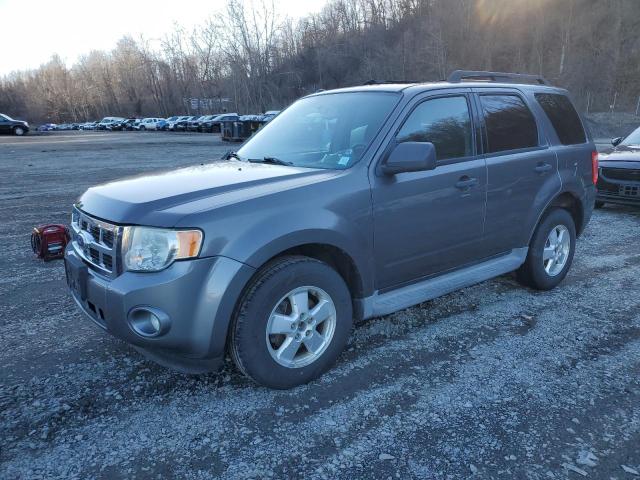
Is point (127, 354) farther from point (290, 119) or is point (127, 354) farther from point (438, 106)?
point (438, 106)

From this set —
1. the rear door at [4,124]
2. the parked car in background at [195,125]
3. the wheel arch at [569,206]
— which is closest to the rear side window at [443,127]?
the wheel arch at [569,206]

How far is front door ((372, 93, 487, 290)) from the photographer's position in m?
3.21

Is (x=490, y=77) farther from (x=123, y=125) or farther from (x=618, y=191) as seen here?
(x=123, y=125)

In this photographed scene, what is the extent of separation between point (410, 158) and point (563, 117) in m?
2.49

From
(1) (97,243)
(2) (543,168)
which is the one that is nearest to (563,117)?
(2) (543,168)

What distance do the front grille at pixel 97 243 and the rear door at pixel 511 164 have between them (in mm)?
2790

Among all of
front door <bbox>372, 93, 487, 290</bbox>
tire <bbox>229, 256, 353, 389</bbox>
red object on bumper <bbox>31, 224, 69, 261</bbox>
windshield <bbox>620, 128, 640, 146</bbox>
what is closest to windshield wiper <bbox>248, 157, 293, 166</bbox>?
front door <bbox>372, 93, 487, 290</bbox>

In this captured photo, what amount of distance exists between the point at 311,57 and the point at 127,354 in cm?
7541

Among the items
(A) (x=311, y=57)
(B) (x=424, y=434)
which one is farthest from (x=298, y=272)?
(A) (x=311, y=57)

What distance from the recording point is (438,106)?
3578 millimetres

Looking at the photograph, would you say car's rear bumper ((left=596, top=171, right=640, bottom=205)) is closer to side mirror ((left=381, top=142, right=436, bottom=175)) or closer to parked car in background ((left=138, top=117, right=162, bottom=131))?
side mirror ((left=381, top=142, right=436, bottom=175))

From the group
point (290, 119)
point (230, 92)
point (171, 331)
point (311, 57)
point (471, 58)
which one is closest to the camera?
point (171, 331)

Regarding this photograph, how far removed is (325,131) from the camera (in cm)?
363

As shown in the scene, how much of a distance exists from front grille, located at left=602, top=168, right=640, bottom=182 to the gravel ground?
416cm
